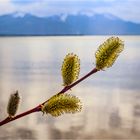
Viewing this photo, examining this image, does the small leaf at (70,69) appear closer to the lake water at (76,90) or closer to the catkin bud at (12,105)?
the catkin bud at (12,105)

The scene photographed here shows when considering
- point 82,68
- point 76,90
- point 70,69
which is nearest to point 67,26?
point 82,68

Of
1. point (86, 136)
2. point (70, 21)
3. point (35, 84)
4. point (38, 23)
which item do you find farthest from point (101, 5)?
point (86, 136)

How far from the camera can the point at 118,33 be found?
2.46 meters

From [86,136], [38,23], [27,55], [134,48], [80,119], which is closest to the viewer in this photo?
[86,136]

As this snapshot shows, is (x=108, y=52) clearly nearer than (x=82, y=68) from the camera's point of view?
Yes

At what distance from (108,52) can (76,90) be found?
1.98 metres

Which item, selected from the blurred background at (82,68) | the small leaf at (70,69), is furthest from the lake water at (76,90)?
the small leaf at (70,69)

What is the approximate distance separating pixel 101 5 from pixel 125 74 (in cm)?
45

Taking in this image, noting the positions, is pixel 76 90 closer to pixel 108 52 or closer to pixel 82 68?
pixel 82 68

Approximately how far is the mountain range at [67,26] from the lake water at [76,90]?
52mm

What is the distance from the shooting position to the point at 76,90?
2.51 m

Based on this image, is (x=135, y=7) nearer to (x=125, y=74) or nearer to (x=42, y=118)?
(x=125, y=74)

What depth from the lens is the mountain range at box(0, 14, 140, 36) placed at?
245cm

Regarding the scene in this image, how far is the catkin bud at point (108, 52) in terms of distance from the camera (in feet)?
1.76
